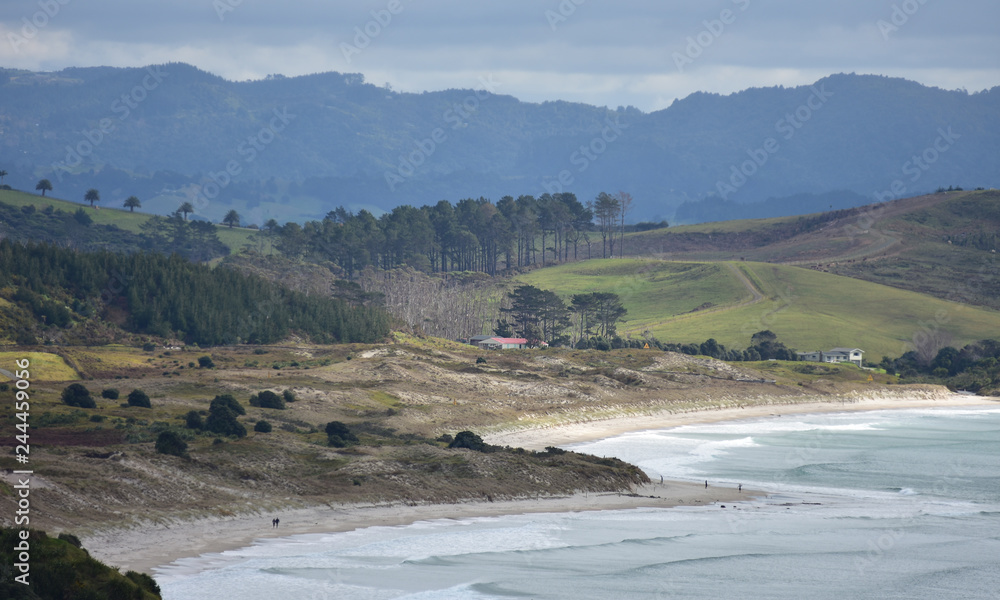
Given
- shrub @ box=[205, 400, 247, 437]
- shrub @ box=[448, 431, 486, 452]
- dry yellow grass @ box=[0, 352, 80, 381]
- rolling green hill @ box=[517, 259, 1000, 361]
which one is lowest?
shrub @ box=[448, 431, 486, 452]

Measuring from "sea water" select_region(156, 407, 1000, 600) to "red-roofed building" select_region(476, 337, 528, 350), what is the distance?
78345 millimetres

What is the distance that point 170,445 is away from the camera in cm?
4747

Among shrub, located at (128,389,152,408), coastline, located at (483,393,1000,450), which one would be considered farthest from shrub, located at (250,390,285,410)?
coastline, located at (483,393,1000,450)

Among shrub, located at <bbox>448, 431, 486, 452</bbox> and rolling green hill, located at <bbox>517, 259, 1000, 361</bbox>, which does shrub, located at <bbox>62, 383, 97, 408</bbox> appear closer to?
shrub, located at <bbox>448, 431, 486, 452</bbox>

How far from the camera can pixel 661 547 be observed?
140 feet

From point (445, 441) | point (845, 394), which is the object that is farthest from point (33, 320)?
point (845, 394)

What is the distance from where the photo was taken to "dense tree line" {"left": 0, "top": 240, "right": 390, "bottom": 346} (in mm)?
111188

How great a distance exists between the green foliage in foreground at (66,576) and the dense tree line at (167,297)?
85057 mm

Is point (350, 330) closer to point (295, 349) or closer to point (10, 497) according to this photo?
point (295, 349)

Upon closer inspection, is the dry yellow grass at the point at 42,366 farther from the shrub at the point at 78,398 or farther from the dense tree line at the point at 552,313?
the dense tree line at the point at 552,313

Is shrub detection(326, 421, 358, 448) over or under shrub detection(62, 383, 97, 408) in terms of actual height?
under

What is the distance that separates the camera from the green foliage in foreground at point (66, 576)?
88.4ft

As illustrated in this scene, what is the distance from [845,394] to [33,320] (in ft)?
300

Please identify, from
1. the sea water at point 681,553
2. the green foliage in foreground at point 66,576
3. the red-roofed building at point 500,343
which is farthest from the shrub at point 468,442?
the red-roofed building at point 500,343
